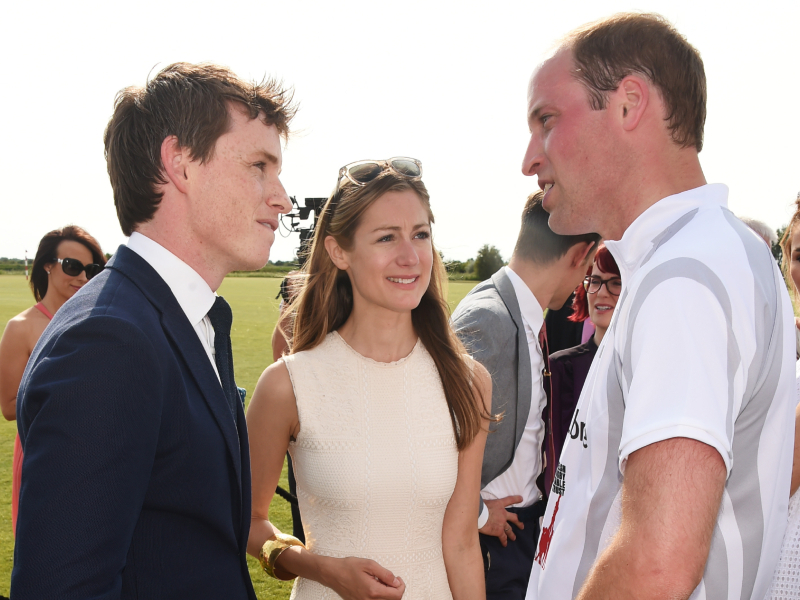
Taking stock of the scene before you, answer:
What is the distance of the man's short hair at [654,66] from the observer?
1.57m

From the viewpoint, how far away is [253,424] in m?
2.41

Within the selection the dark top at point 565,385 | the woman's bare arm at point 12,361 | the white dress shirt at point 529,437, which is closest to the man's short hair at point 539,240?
the white dress shirt at point 529,437

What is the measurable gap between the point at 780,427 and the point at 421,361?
1552mm

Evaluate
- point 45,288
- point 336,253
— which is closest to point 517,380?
point 336,253

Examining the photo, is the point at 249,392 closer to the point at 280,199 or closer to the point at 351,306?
the point at 351,306

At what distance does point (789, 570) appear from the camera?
1.66 meters

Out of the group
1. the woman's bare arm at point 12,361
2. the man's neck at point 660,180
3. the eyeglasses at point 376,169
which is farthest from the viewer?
the woman's bare arm at point 12,361

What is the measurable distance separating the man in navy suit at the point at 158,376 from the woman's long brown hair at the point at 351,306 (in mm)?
724

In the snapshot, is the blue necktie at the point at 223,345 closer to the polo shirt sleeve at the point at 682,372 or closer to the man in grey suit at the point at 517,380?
the polo shirt sleeve at the point at 682,372

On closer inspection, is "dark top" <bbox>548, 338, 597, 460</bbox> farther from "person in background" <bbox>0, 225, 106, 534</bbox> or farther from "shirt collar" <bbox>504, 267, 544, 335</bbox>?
"person in background" <bbox>0, 225, 106, 534</bbox>

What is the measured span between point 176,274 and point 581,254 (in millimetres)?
2583

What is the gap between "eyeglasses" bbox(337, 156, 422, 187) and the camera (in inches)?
104

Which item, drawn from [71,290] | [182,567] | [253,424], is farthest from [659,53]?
[71,290]

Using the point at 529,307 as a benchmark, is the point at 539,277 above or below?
above
